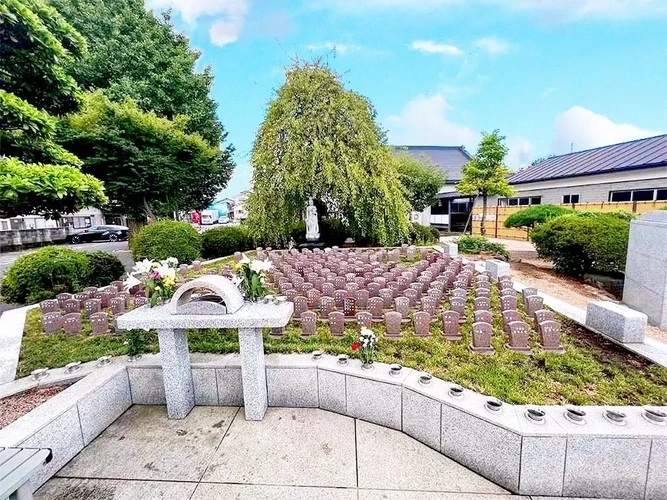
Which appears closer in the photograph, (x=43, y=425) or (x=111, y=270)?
(x=43, y=425)

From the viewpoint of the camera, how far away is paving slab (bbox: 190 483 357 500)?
290 centimetres

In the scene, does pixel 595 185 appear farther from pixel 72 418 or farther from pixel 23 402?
pixel 23 402

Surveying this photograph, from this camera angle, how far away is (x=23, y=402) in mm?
3725

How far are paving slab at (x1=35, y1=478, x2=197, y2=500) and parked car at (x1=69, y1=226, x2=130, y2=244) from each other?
30.3 m

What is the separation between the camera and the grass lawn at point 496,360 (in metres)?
3.73

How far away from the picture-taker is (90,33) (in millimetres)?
16438

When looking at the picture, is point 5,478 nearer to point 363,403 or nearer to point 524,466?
point 363,403

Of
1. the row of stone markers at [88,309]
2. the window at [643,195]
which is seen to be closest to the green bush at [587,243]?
the window at [643,195]

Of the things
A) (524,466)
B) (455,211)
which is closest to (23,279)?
(524,466)

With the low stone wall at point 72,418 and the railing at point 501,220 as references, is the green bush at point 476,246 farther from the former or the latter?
the low stone wall at point 72,418

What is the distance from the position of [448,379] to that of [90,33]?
2265cm

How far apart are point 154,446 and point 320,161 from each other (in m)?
11.1

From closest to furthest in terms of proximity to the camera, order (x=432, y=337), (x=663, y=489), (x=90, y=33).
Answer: (x=663, y=489), (x=432, y=337), (x=90, y=33)

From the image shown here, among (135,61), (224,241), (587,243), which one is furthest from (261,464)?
(135,61)
